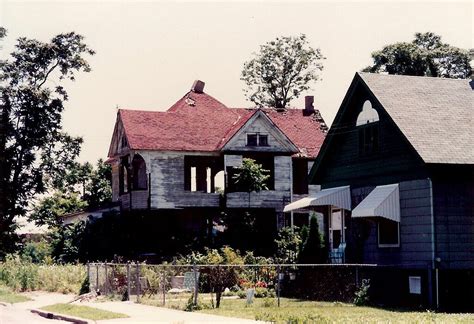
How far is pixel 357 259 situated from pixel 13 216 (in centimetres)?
→ 3041

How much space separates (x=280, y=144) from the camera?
50.2 meters

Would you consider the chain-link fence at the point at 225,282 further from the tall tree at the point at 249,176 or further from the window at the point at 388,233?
the tall tree at the point at 249,176

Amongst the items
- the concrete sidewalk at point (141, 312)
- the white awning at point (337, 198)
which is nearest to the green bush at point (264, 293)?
the white awning at point (337, 198)

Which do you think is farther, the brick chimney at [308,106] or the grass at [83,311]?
the brick chimney at [308,106]

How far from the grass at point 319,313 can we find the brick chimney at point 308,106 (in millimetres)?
30041

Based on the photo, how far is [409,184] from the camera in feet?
90.9

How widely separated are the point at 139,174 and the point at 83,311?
2687cm

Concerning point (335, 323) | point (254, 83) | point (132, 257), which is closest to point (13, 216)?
point (132, 257)

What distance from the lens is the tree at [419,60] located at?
5697cm

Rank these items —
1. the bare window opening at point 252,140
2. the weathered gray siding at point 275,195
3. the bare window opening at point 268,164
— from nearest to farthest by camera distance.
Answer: the weathered gray siding at point 275,195, the bare window opening at point 252,140, the bare window opening at point 268,164

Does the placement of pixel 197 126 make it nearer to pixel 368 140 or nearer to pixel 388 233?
pixel 368 140

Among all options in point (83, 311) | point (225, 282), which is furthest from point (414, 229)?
point (83, 311)

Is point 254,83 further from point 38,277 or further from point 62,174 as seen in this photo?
point 38,277

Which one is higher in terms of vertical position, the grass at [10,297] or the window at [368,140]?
the window at [368,140]
